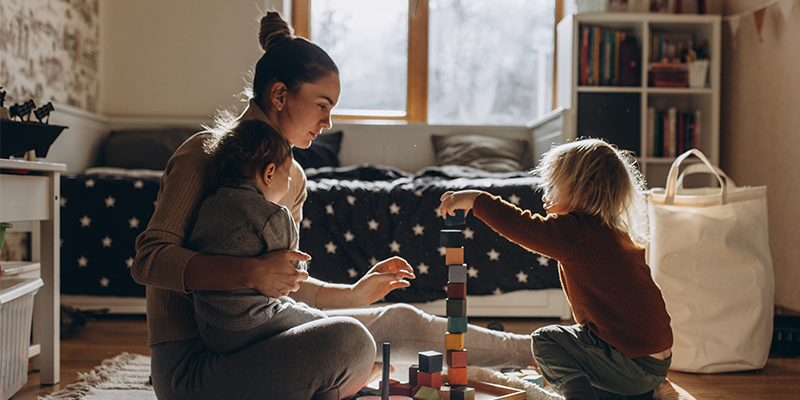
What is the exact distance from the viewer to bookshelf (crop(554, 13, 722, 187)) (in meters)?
2.59

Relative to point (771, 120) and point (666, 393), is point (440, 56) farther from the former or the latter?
point (666, 393)

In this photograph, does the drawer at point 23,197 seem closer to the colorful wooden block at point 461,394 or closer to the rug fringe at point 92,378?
the rug fringe at point 92,378

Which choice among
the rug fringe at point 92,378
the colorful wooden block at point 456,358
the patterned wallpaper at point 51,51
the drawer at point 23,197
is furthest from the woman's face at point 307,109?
the patterned wallpaper at point 51,51

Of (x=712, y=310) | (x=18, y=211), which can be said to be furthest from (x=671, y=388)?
(x=18, y=211)

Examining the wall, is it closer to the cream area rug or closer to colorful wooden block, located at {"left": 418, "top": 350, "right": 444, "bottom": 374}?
the cream area rug

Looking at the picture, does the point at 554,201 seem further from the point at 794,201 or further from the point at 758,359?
the point at 794,201

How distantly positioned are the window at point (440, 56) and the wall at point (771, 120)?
0.92 metres

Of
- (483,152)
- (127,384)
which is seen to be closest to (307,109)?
(127,384)

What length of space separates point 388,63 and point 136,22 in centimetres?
133

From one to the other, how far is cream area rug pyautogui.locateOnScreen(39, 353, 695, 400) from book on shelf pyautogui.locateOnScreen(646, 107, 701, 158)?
160cm

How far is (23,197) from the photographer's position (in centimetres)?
129

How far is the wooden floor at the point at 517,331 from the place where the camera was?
1.38 metres

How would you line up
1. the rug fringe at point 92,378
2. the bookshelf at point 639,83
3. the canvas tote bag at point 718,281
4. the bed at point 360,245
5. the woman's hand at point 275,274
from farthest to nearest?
the bookshelf at point 639,83 < the bed at point 360,245 < the canvas tote bag at point 718,281 < the rug fringe at point 92,378 < the woman's hand at point 275,274

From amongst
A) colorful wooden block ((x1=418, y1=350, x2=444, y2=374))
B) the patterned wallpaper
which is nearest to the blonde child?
colorful wooden block ((x1=418, y1=350, x2=444, y2=374))
